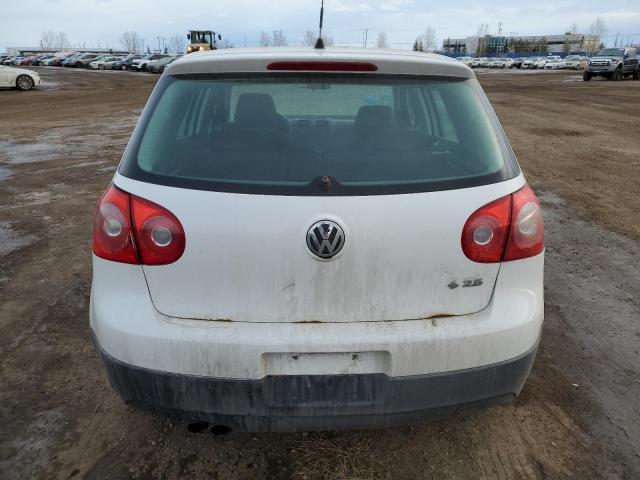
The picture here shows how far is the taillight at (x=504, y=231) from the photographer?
2.06 meters

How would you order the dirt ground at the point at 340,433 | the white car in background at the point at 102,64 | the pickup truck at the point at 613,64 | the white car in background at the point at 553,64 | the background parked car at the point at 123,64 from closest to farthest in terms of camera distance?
the dirt ground at the point at 340,433
the pickup truck at the point at 613,64
the background parked car at the point at 123,64
the white car in background at the point at 102,64
the white car in background at the point at 553,64

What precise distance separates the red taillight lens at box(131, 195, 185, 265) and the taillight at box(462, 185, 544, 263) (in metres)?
1.08

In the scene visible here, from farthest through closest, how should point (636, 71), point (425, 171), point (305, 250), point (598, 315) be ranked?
point (636, 71) < point (598, 315) < point (425, 171) < point (305, 250)

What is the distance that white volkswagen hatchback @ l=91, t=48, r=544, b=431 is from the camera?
6.49ft

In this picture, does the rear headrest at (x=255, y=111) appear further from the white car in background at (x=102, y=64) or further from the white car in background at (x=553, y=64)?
the white car in background at (x=553, y=64)

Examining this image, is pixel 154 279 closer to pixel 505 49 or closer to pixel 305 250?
pixel 305 250

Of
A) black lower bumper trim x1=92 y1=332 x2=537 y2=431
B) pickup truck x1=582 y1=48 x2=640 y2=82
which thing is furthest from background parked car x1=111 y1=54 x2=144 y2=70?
black lower bumper trim x1=92 y1=332 x2=537 y2=431

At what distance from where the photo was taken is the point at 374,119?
232 centimetres

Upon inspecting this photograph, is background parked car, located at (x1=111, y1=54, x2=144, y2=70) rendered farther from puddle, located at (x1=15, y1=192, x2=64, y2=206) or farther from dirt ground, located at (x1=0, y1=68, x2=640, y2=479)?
dirt ground, located at (x1=0, y1=68, x2=640, y2=479)

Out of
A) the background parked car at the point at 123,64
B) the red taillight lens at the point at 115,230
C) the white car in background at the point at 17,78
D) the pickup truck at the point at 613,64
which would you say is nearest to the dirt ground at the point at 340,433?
the red taillight lens at the point at 115,230

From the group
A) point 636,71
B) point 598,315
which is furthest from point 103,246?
point 636,71

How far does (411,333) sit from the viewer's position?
6.69 ft

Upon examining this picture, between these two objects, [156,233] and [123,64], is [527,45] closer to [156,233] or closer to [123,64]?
[123,64]

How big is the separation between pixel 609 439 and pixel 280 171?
2048 millimetres
